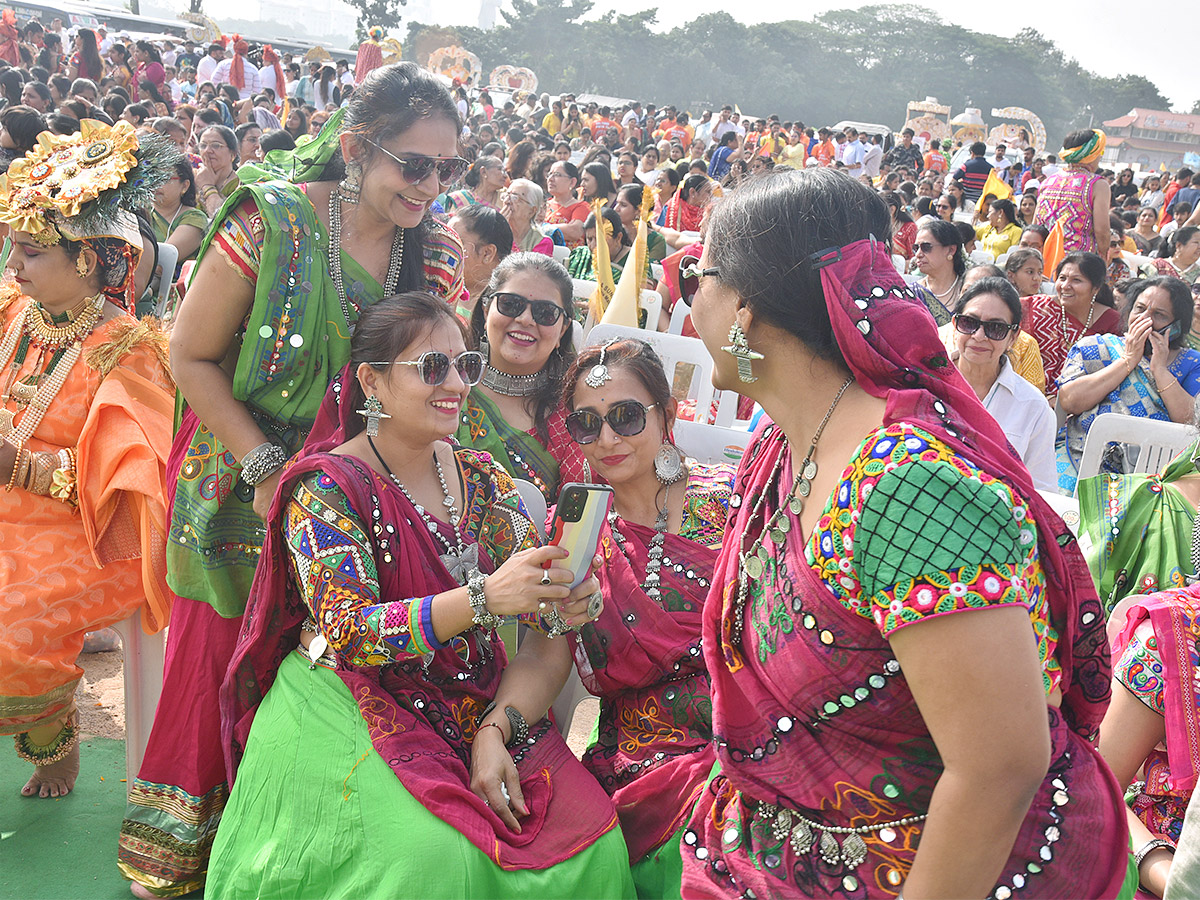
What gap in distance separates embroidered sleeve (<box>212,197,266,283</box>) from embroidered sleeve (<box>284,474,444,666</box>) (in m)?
0.56

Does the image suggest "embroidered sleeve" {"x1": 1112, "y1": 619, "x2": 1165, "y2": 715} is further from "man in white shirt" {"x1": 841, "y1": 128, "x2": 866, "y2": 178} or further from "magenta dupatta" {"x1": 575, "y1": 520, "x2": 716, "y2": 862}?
"man in white shirt" {"x1": 841, "y1": 128, "x2": 866, "y2": 178}

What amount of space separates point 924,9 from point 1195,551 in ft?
224

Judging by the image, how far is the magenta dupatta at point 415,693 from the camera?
1732 mm

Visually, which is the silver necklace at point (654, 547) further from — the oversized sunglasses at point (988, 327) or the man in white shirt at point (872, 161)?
the man in white shirt at point (872, 161)

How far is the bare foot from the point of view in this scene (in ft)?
9.06

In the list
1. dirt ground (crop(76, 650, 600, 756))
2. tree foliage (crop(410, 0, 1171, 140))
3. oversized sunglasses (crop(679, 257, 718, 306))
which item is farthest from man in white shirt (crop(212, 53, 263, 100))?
tree foliage (crop(410, 0, 1171, 140))

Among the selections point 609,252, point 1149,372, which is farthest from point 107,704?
point 1149,372

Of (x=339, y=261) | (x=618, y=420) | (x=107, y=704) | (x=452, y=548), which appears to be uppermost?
(x=339, y=261)

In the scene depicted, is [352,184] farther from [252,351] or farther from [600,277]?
[600,277]

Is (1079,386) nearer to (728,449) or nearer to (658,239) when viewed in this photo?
(728,449)

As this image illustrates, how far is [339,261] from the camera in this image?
7.57 ft

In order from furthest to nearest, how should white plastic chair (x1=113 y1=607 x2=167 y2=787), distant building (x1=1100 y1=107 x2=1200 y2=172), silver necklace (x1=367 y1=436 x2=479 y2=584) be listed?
distant building (x1=1100 y1=107 x2=1200 y2=172) < white plastic chair (x1=113 y1=607 x2=167 y2=787) < silver necklace (x1=367 y1=436 x2=479 y2=584)

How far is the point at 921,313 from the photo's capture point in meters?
1.24

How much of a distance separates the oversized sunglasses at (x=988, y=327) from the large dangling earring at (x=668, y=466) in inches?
74.5
